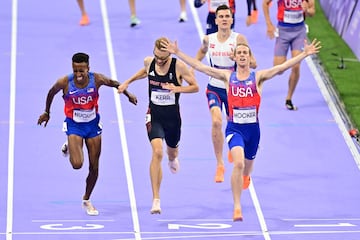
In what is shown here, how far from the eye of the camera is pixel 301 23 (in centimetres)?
2069

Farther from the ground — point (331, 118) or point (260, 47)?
point (260, 47)

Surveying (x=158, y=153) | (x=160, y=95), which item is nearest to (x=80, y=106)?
(x=160, y=95)

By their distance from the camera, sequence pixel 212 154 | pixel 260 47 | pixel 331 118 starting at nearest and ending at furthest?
pixel 212 154, pixel 331 118, pixel 260 47

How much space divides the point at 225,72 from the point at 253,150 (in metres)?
1.05

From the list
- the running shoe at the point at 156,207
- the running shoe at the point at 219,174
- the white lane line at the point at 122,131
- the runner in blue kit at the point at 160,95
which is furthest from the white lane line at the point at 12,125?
the running shoe at the point at 219,174

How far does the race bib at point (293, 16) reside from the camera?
67.7ft

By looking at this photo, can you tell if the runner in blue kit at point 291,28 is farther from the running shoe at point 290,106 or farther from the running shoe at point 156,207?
the running shoe at point 156,207

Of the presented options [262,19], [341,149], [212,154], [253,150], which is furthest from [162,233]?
[262,19]

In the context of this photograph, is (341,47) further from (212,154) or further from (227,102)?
(227,102)

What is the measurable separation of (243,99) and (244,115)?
0.66 feet

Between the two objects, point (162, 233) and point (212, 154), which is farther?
point (212, 154)

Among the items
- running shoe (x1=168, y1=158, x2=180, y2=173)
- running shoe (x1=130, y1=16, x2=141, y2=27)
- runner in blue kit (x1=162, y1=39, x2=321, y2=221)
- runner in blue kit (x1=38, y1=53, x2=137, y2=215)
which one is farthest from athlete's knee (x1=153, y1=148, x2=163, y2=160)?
running shoe (x1=130, y1=16, x2=141, y2=27)

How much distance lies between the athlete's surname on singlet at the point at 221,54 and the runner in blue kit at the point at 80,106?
1569 mm

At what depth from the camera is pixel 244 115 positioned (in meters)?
16.0
